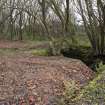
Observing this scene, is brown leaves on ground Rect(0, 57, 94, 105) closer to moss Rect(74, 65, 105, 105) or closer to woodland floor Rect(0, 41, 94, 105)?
woodland floor Rect(0, 41, 94, 105)

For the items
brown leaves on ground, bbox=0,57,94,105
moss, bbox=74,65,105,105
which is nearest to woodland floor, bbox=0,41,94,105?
brown leaves on ground, bbox=0,57,94,105

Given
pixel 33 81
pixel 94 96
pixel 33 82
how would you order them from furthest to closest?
pixel 33 81 < pixel 33 82 < pixel 94 96

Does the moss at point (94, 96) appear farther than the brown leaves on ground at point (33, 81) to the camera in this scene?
No

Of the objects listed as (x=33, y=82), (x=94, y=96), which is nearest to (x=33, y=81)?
(x=33, y=82)

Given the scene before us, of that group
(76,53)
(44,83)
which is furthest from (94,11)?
(44,83)

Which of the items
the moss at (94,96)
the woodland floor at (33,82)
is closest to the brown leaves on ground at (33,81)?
the woodland floor at (33,82)

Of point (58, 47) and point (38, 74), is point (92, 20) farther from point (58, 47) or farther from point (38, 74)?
point (38, 74)

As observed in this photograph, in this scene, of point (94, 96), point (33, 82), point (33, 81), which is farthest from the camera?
point (33, 81)

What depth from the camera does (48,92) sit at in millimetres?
8516

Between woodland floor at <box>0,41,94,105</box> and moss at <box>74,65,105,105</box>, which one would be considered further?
woodland floor at <box>0,41,94,105</box>

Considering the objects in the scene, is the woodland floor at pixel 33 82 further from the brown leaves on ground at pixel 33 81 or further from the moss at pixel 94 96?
the moss at pixel 94 96

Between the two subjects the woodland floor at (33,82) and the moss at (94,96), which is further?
the woodland floor at (33,82)

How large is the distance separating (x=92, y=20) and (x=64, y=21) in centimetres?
189

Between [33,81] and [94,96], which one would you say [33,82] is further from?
[94,96]
